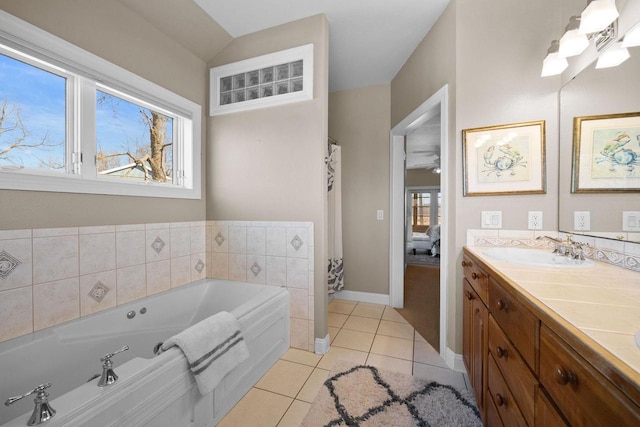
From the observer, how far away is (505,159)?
5.39ft

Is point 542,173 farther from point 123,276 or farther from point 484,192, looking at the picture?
point 123,276

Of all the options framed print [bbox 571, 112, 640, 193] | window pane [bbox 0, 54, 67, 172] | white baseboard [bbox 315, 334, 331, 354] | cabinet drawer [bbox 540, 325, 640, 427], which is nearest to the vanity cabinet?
cabinet drawer [bbox 540, 325, 640, 427]

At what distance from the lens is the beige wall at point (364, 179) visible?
9.66 ft

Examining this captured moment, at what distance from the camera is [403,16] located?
195 centimetres

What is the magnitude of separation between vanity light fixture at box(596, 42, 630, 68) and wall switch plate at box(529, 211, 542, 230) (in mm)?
829

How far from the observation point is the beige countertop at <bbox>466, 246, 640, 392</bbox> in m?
0.45

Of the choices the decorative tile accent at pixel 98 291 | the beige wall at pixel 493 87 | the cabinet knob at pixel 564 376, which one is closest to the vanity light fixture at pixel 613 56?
the beige wall at pixel 493 87

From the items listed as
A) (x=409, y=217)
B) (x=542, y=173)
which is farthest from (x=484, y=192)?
(x=409, y=217)

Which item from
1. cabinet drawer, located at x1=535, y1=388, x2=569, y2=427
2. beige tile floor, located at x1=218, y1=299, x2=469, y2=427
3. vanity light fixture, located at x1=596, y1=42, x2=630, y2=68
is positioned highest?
vanity light fixture, located at x1=596, y1=42, x2=630, y2=68

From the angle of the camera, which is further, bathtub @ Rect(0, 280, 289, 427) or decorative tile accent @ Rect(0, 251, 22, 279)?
decorative tile accent @ Rect(0, 251, 22, 279)

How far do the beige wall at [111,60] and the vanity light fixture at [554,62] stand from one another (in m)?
2.63

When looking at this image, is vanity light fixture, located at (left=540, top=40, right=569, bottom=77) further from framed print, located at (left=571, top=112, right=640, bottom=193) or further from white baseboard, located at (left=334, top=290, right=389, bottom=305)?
white baseboard, located at (left=334, top=290, right=389, bottom=305)

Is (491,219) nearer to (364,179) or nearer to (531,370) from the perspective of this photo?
(531,370)

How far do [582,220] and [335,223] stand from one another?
1973 mm
